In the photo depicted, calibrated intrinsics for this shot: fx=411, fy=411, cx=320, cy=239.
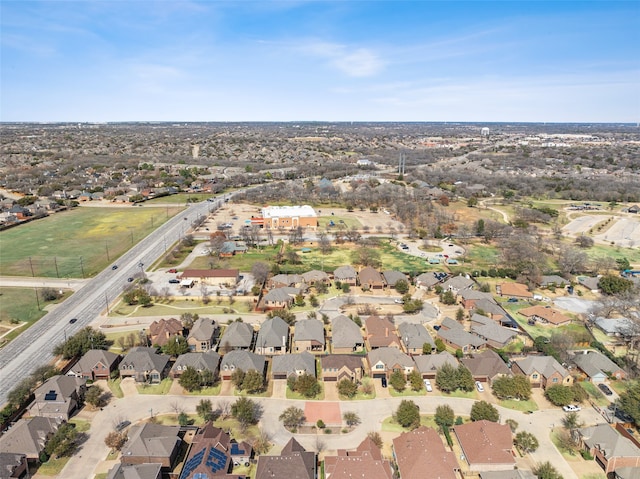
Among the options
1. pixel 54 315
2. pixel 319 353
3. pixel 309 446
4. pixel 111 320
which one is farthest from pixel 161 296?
pixel 309 446

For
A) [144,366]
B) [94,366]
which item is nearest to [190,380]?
[144,366]

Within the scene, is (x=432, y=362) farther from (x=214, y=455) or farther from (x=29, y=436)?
(x=29, y=436)

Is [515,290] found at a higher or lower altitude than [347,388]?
higher

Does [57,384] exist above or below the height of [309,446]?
above

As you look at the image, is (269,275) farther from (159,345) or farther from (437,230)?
(437,230)

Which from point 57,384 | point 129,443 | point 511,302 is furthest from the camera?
point 511,302

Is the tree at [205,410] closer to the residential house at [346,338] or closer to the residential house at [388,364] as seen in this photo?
the residential house at [346,338]

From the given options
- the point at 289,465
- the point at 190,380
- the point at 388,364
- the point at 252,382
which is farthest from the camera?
the point at 388,364
